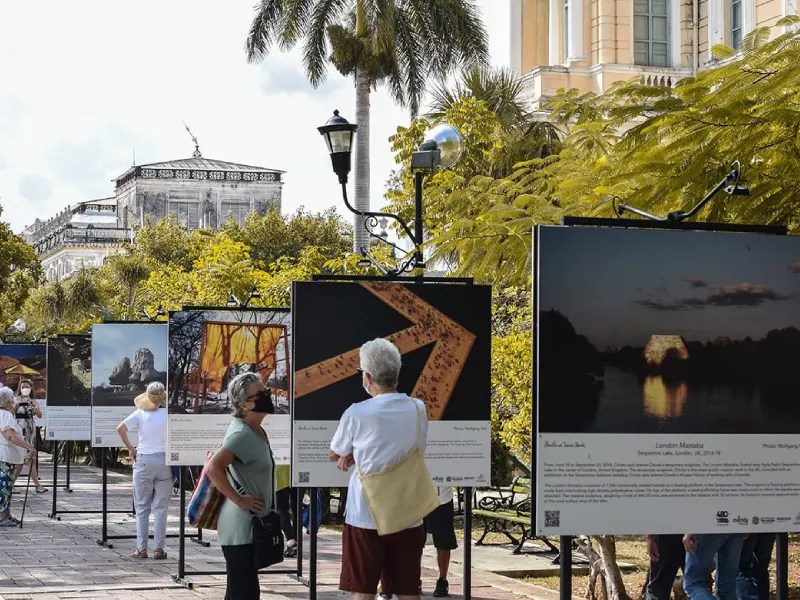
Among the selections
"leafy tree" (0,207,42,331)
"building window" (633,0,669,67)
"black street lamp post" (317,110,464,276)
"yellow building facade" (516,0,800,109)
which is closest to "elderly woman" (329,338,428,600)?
"black street lamp post" (317,110,464,276)

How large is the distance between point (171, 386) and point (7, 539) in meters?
5.06

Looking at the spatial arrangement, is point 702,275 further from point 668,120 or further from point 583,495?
point 668,120

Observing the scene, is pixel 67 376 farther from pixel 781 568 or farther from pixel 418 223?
pixel 781 568

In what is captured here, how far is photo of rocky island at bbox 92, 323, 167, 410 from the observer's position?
1822 cm

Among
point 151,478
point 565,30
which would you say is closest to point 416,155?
point 151,478

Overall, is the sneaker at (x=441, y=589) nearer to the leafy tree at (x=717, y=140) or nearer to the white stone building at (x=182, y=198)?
the leafy tree at (x=717, y=140)

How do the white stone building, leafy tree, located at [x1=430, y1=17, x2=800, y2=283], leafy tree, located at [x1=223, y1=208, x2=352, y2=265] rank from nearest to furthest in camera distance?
leafy tree, located at [x1=430, y1=17, x2=800, y2=283]
leafy tree, located at [x1=223, y1=208, x2=352, y2=265]
the white stone building

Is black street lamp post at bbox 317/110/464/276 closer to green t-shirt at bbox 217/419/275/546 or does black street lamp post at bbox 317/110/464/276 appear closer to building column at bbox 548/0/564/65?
green t-shirt at bbox 217/419/275/546

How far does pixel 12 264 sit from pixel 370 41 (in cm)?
2084

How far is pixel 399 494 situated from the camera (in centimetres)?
787

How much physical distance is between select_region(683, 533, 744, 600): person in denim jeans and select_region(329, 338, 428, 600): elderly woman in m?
1.50

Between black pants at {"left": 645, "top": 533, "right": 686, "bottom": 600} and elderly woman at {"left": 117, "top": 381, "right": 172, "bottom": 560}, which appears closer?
black pants at {"left": 645, "top": 533, "right": 686, "bottom": 600}

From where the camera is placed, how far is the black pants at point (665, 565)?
8.25m

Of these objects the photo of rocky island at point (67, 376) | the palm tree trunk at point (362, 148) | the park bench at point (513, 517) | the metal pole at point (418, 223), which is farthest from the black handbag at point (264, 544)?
the palm tree trunk at point (362, 148)
